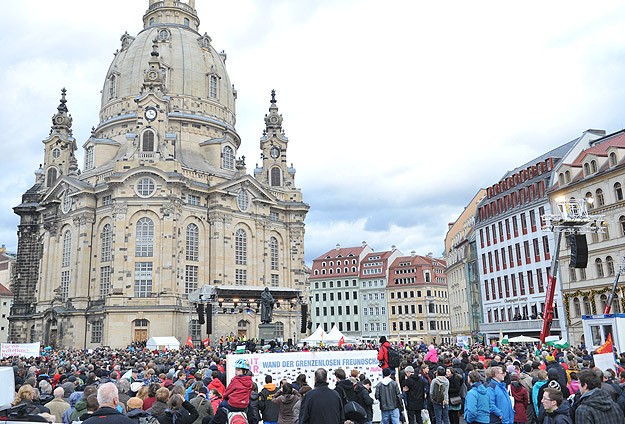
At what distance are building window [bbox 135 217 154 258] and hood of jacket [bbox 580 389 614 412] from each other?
54.3 m

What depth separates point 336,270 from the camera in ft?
338

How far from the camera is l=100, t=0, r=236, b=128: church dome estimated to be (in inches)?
2808

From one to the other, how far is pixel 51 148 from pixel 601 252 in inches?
2697

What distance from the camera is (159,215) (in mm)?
58500

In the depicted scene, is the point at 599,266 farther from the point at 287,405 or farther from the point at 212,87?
the point at 212,87

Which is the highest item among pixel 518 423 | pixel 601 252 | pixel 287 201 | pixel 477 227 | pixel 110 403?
pixel 287 201

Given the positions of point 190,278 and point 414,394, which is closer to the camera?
point 414,394

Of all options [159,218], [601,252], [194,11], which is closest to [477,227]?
[601,252]

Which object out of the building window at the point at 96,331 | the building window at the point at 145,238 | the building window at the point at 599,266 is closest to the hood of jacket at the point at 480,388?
the building window at the point at 599,266

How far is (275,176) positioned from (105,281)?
2709 cm

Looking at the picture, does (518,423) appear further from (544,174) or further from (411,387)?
(544,174)

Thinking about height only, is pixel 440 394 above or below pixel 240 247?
below

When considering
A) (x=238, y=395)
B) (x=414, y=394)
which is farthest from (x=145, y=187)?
(x=238, y=395)

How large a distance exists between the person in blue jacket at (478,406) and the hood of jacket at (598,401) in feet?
12.2
